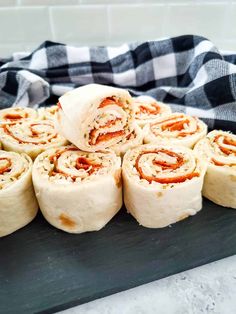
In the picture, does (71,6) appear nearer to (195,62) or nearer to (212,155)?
(195,62)

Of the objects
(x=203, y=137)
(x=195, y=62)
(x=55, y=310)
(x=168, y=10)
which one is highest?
(x=168, y=10)

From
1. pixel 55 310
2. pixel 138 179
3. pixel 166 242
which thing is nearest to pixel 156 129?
pixel 138 179

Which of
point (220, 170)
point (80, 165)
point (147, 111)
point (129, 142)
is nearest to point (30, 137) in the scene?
point (80, 165)

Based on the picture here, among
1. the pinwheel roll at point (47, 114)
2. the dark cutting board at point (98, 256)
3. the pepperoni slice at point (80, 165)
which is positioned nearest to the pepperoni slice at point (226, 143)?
the dark cutting board at point (98, 256)

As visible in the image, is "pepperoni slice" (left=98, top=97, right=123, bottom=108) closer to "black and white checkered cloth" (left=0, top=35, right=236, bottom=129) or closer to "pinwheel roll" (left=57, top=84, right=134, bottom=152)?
"pinwheel roll" (left=57, top=84, right=134, bottom=152)

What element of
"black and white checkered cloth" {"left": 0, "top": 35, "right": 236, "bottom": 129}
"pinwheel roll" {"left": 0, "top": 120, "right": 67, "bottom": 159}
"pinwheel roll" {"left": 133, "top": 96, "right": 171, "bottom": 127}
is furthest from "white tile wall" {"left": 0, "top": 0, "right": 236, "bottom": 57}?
"pinwheel roll" {"left": 0, "top": 120, "right": 67, "bottom": 159}

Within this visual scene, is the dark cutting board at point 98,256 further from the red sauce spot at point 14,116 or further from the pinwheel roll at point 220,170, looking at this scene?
the red sauce spot at point 14,116
